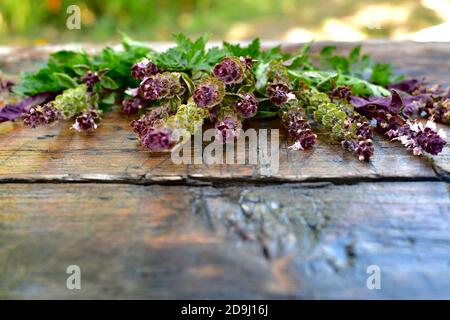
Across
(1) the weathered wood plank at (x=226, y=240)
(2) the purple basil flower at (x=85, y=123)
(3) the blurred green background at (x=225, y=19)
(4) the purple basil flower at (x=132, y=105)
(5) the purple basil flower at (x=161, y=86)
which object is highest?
(3) the blurred green background at (x=225, y=19)

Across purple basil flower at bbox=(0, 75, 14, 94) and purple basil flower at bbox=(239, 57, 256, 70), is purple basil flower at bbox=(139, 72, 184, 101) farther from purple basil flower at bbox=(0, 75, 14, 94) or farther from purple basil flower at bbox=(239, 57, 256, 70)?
purple basil flower at bbox=(0, 75, 14, 94)

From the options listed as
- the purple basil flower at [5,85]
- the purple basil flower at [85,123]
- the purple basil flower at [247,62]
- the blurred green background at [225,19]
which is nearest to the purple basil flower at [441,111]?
the purple basil flower at [247,62]

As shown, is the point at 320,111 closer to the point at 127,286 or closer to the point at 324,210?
the point at 324,210

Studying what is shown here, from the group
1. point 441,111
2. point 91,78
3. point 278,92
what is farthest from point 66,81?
point 441,111

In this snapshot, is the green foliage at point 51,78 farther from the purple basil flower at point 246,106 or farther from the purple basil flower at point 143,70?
the purple basil flower at point 246,106

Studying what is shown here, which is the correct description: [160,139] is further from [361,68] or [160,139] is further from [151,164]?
[361,68]

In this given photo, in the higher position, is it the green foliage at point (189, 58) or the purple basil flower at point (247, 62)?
the green foliage at point (189, 58)

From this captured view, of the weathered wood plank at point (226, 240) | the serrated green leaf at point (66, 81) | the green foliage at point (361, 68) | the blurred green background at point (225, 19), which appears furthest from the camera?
the blurred green background at point (225, 19)
